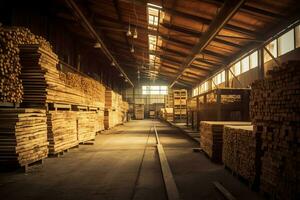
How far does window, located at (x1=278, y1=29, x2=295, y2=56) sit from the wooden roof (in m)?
0.45

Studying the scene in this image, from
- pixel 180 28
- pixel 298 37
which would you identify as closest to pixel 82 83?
pixel 180 28

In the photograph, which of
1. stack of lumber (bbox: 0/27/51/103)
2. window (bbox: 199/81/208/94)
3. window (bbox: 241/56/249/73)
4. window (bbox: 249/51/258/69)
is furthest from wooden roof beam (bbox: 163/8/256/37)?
window (bbox: 199/81/208/94)

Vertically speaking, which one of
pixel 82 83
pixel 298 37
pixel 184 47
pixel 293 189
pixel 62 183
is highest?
pixel 184 47

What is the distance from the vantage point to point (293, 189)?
14.1 feet

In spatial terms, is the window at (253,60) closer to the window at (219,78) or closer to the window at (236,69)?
the window at (236,69)

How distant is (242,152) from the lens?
6.61 meters

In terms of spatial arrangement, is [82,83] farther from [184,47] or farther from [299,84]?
[299,84]

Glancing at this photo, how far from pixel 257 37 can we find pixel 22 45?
10.2m

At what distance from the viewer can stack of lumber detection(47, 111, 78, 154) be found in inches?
385

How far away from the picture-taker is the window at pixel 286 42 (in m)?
12.2

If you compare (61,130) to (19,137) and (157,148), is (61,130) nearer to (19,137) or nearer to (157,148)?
(19,137)

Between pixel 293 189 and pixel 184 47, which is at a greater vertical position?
pixel 184 47

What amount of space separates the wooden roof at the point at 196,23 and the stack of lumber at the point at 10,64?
15.5 ft

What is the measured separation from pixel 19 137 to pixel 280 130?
228 inches
